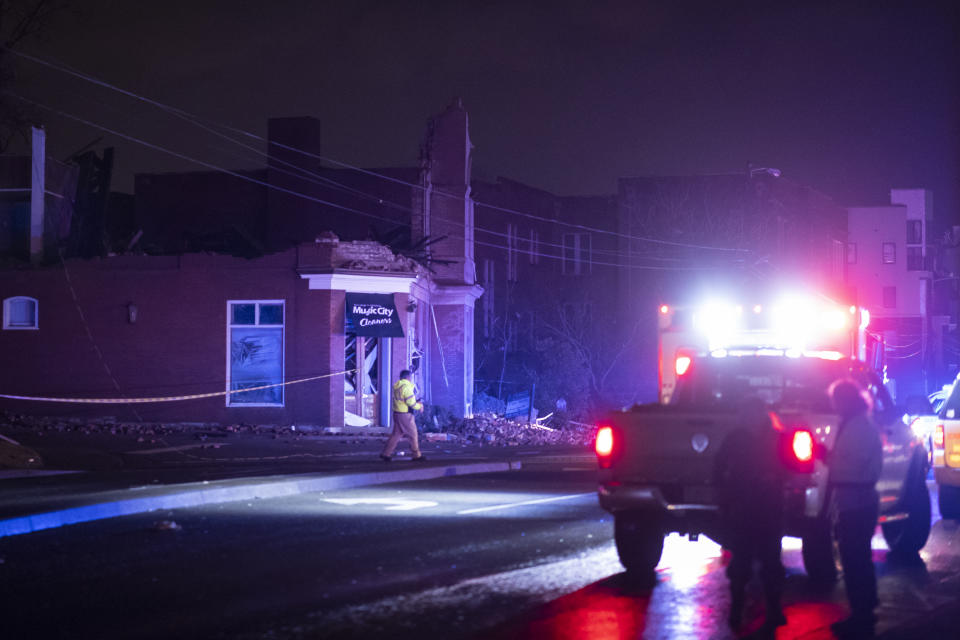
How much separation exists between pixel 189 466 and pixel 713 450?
→ 15602 mm

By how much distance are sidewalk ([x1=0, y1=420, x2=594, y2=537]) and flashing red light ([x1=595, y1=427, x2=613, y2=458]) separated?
6.98m

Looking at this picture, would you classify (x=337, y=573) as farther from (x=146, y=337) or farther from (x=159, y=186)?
(x=159, y=186)

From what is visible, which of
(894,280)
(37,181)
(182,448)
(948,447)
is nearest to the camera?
(948,447)

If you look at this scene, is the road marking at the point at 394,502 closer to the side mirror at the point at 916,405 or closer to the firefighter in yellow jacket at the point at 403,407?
the firefighter in yellow jacket at the point at 403,407

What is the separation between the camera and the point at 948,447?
14.6 m

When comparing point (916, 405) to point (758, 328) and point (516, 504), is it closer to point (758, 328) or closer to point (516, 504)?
point (516, 504)

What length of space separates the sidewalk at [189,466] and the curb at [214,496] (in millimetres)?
16

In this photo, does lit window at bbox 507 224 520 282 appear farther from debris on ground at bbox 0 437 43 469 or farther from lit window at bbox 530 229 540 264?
debris on ground at bbox 0 437 43 469

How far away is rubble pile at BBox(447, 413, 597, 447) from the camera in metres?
36.4

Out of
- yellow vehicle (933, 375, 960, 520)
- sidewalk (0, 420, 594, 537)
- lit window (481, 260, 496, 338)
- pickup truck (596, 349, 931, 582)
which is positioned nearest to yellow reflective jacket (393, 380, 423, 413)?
sidewalk (0, 420, 594, 537)

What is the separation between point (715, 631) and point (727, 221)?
55292 millimetres

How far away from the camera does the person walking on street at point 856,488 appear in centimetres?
870

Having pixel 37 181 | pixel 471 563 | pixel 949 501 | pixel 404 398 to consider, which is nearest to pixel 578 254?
pixel 37 181

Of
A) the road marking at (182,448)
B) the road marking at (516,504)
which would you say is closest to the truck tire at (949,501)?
the road marking at (516,504)
